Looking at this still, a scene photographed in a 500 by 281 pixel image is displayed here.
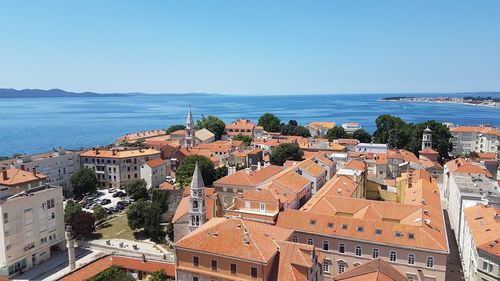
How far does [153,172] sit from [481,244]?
5299cm

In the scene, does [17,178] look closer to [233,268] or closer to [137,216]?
[137,216]

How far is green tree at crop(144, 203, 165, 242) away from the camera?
44.9 m

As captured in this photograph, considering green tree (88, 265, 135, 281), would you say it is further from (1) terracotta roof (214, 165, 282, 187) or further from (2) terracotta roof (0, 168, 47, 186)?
(2) terracotta roof (0, 168, 47, 186)

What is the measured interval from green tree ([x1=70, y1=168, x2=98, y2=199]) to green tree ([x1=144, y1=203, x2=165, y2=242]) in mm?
23785

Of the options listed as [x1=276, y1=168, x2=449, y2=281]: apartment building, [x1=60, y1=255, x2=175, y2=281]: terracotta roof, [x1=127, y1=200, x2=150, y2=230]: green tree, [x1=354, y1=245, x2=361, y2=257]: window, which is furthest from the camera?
[x1=127, y1=200, x2=150, y2=230]: green tree

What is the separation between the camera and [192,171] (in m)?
61.3

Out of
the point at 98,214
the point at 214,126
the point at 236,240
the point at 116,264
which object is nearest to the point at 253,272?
the point at 236,240

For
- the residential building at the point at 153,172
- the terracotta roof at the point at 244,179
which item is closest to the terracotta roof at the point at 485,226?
the terracotta roof at the point at 244,179

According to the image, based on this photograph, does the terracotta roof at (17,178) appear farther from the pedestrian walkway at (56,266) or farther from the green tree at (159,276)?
the green tree at (159,276)

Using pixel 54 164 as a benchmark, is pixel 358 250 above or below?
below

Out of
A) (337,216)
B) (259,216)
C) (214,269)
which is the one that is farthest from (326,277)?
(214,269)

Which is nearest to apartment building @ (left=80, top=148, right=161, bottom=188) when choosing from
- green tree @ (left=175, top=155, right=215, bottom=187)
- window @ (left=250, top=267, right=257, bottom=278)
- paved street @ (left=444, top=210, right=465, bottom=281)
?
green tree @ (left=175, top=155, right=215, bottom=187)

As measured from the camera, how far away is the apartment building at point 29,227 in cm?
3781

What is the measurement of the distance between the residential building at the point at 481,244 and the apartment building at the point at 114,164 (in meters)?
54.6
